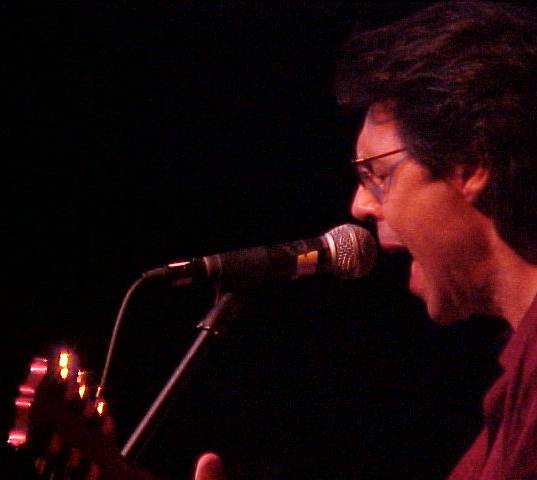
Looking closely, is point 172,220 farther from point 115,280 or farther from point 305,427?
point 305,427

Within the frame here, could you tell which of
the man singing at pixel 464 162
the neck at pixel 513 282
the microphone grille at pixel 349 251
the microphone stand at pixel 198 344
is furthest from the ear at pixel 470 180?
the microphone stand at pixel 198 344

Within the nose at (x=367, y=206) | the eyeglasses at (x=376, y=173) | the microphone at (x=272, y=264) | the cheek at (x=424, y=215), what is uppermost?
the eyeglasses at (x=376, y=173)

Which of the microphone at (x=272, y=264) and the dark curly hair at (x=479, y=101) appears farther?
the dark curly hair at (x=479, y=101)

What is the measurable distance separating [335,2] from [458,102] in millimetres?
1106

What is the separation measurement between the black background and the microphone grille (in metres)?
1.09

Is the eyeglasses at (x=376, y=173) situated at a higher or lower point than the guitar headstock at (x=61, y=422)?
higher

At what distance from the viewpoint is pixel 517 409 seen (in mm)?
1383

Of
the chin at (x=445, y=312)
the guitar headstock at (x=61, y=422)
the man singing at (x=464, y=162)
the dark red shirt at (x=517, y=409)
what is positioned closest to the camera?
the guitar headstock at (x=61, y=422)

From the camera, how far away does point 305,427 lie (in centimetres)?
259

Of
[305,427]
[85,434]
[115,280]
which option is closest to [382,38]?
[85,434]

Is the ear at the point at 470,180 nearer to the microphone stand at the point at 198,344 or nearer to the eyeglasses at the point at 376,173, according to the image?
the eyeglasses at the point at 376,173

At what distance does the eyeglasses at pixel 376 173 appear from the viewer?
1609mm

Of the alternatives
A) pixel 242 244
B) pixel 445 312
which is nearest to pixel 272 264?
pixel 445 312

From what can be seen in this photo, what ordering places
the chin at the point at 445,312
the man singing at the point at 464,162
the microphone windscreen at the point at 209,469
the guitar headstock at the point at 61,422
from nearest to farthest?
the guitar headstock at the point at 61,422 < the microphone windscreen at the point at 209,469 < the man singing at the point at 464,162 < the chin at the point at 445,312
